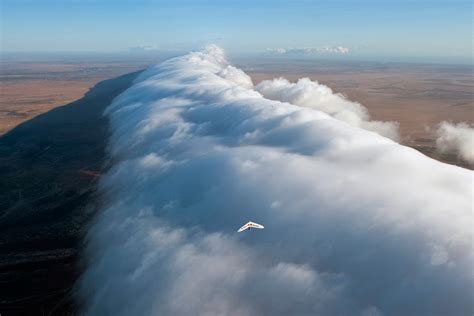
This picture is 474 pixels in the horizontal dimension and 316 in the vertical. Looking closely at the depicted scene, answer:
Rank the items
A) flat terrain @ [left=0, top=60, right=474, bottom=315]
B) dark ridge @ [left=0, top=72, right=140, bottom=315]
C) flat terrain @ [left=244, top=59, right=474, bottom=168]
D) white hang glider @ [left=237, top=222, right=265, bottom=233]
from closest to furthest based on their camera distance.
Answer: white hang glider @ [left=237, top=222, right=265, bottom=233]
dark ridge @ [left=0, top=72, right=140, bottom=315]
flat terrain @ [left=0, top=60, right=474, bottom=315]
flat terrain @ [left=244, top=59, right=474, bottom=168]

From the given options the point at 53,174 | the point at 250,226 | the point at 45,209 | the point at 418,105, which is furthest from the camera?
the point at 418,105

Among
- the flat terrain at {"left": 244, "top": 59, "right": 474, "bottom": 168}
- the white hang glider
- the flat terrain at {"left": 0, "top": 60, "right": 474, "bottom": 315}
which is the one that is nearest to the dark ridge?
the flat terrain at {"left": 0, "top": 60, "right": 474, "bottom": 315}

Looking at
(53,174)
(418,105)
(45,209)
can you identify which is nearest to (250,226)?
(45,209)

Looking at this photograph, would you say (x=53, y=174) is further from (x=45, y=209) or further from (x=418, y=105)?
(x=418, y=105)

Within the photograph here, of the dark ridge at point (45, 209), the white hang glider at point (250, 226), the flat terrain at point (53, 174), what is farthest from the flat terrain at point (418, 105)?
the dark ridge at point (45, 209)

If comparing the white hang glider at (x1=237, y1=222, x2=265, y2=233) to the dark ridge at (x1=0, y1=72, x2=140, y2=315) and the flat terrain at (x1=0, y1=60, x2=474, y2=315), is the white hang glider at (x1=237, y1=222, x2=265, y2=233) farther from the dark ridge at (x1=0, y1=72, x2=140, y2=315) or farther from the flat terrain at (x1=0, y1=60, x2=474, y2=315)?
the flat terrain at (x1=0, y1=60, x2=474, y2=315)

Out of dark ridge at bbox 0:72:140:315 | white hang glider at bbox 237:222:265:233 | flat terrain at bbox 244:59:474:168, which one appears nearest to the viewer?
white hang glider at bbox 237:222:265:233

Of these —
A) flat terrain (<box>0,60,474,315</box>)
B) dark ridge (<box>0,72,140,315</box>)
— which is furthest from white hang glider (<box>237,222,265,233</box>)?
flat terrain (<box>0,60,474,315</box>)

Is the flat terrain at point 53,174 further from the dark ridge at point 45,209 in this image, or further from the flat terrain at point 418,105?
the flat terrain at point 418,105

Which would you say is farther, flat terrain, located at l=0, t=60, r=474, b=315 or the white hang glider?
flat terrain, located at l=0, t=60, r=474, b=315

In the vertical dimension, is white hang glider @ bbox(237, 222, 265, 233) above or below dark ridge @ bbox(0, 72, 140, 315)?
above
